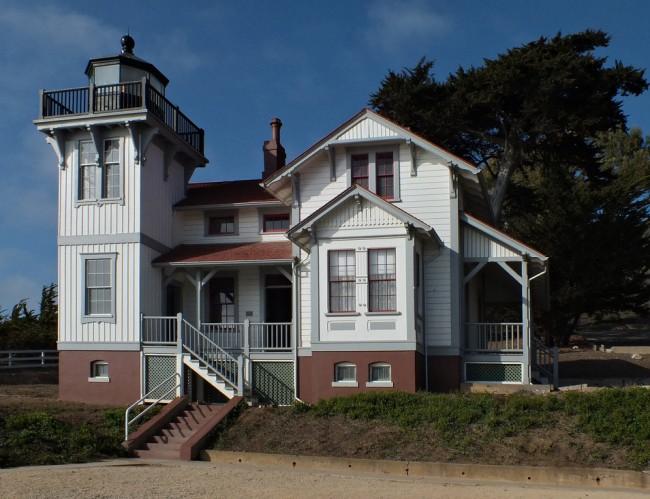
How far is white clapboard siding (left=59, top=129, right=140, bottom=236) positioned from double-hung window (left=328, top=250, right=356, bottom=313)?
20.8ft

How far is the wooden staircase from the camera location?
20.7 m

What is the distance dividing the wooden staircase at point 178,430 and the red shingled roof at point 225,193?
23.0 feet

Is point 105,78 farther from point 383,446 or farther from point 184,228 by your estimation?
→ point 383,446

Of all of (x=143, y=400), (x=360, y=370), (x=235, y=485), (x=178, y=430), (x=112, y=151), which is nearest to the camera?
(x=235, y=485)

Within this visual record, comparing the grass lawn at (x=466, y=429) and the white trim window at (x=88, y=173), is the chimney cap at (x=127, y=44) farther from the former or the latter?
the grass lawn at (x=466, y=429)

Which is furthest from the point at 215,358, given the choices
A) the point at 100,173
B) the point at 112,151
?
the point at 112,151

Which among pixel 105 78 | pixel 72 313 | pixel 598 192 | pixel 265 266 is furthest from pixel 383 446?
pixel 598 192

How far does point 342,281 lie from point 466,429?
5581 mm

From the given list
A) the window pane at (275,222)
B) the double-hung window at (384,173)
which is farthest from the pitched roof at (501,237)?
the window pane at (275,222)

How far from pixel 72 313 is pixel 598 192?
78.1 ft

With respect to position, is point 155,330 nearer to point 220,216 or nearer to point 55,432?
point 220,216

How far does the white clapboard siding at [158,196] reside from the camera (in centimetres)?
2633

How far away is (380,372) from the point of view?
23.0 m

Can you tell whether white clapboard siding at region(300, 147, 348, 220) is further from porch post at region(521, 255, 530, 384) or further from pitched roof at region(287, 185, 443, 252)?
porch post at region(521, 255, 530, 384)
